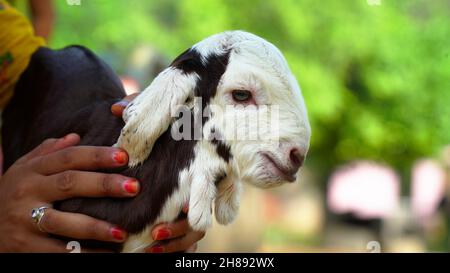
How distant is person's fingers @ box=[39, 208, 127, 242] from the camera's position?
119cm

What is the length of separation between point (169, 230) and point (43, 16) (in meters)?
1.17

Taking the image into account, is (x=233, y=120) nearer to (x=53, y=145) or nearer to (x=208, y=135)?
(x=208, y=135)

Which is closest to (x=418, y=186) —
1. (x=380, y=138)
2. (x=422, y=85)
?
(x=380, y=138)

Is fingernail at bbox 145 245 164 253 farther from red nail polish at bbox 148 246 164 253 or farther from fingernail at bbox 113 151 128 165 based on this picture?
fingernail at bbox 113 151 128 165

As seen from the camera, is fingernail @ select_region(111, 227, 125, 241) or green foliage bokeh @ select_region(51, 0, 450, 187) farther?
green foliage bokeh @ select_region(51, 0, 450, 187)

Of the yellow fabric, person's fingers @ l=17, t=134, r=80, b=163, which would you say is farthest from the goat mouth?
the yellow fabric

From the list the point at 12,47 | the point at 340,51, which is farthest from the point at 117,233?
the point at 340,51

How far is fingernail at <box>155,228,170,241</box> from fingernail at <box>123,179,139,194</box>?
87 millimetres

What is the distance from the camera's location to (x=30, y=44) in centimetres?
170

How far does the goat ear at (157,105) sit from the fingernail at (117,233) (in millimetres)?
155

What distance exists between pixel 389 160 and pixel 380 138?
0.32 m

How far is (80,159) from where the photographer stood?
1.25 metres

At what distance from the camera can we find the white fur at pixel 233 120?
3.66 ft

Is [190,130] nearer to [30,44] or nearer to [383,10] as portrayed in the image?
[30,44]
